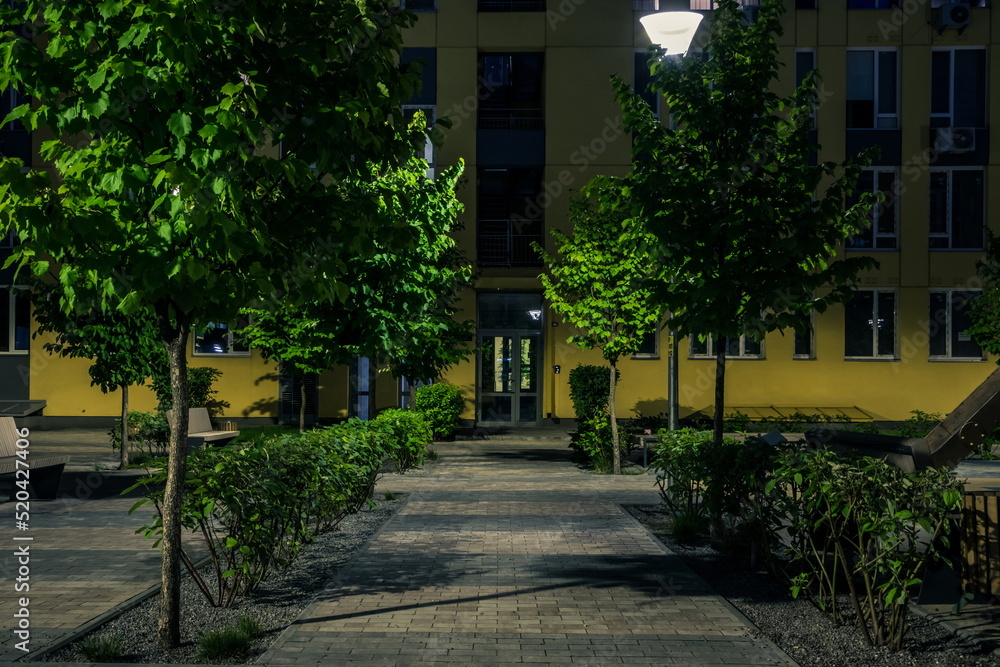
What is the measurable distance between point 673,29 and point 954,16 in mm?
21151

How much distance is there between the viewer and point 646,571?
8.28 m

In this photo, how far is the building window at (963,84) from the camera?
28422 millimetres

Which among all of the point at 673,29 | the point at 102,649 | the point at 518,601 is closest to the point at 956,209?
the point at 673,29

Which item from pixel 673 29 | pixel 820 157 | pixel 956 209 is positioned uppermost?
pixel 820 157

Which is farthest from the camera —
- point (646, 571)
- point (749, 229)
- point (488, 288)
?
point (488, 288)

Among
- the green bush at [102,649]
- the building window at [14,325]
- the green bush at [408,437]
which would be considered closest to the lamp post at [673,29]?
the green bush at [408,437]

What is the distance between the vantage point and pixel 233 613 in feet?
22.0

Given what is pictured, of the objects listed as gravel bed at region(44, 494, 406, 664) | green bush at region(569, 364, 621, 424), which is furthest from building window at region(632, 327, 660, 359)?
gravel bed at region(44, 494, 406, 664)

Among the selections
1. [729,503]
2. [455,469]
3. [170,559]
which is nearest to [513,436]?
[455,469]

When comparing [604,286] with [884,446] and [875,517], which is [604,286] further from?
[875,517]

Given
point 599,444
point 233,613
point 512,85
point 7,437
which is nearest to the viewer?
point 233,613

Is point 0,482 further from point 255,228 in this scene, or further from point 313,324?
point 255,228

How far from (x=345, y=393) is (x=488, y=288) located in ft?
17.9

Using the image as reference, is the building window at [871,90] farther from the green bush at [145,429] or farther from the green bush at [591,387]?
the green bush at [145,429]
